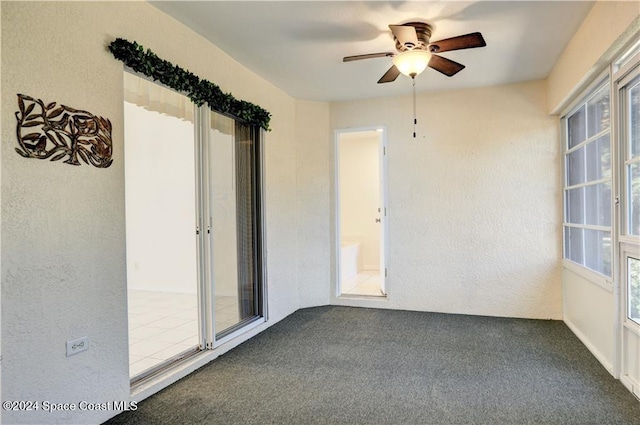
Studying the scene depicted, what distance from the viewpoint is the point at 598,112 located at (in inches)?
119

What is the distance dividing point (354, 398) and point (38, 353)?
1751 millimetres

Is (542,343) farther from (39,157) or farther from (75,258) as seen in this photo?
(39,157)

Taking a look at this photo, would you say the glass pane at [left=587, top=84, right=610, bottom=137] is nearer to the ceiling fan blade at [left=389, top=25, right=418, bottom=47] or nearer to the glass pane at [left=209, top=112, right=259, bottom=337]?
the ceiling fan blade at [left=389, top=25, right=418, bottom=47]

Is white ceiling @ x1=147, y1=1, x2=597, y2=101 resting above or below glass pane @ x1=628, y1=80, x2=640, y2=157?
above

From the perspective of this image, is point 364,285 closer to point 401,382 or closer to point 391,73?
point 401,382

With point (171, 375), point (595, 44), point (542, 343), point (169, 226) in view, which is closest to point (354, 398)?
point (171, 375)

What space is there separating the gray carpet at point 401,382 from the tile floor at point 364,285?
1328 mm

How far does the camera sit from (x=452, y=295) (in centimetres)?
433

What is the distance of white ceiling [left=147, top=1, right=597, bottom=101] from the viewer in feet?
8.26

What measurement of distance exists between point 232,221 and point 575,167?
3.34 meters

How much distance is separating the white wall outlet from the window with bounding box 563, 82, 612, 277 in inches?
139

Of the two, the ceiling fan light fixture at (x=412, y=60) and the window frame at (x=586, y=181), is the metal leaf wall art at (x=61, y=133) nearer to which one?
the ceiling fan light fixture at (x=412, y=60)

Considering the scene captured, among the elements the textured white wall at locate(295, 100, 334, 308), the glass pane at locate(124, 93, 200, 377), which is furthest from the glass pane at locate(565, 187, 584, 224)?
the glass pane at locate(124, 93, 200, 377)

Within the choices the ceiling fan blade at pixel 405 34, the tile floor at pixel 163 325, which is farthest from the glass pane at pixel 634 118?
the tile floor at pixel 163 325
